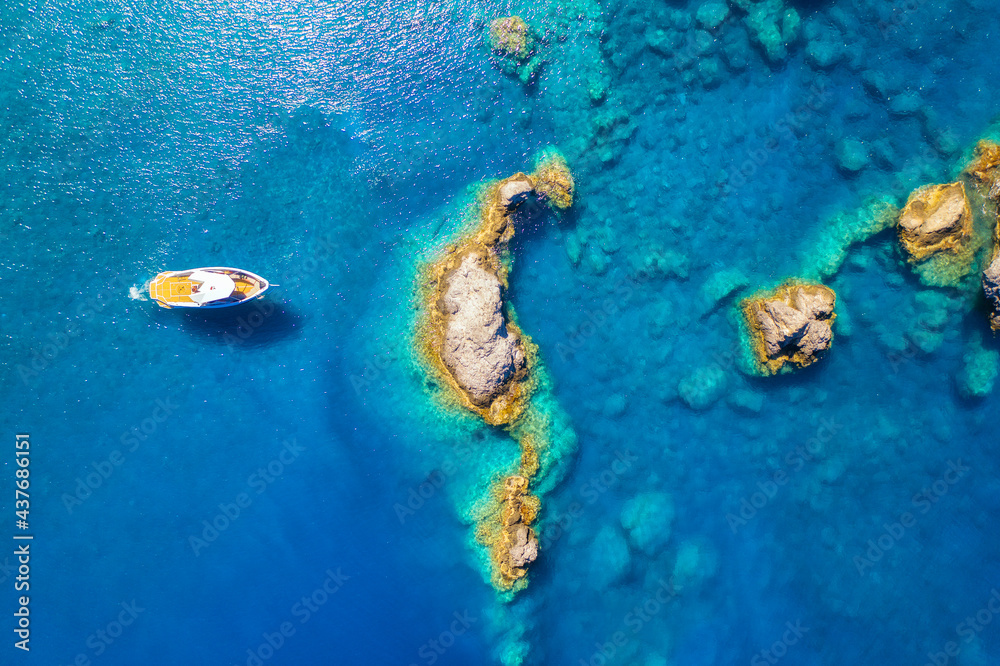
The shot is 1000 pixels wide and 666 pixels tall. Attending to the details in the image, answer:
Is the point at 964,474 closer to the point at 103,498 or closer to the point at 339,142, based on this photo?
the point at 339,142

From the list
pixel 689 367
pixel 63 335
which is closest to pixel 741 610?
pixel 689 367
